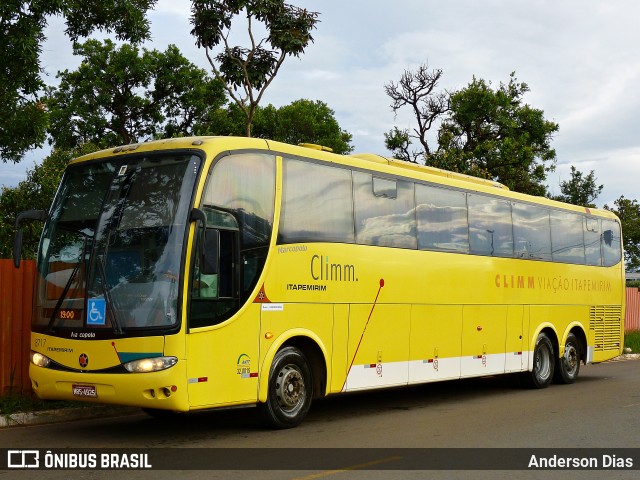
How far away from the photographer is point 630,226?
55.7 m

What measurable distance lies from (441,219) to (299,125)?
128 feet

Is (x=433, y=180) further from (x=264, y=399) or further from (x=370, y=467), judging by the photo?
(x=370, y=467)

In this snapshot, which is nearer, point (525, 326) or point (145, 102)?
point (525, 326)

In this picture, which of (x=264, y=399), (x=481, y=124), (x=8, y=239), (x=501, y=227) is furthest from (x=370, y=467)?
(x=481, y=124)

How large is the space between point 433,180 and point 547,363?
538cm

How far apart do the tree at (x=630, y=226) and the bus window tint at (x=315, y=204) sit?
4756 cm

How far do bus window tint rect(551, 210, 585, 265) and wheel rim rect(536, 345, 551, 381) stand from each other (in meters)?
1.86

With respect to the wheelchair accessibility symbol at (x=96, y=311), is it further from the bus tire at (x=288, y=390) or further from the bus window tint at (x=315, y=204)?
the bus window tint at (x=315, y=204)

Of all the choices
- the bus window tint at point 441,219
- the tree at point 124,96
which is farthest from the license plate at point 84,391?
the tree at point 124,96

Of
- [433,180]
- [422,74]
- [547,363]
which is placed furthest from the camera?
[422,74]

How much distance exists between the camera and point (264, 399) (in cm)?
1030

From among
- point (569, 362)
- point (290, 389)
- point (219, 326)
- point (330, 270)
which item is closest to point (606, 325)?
point (569, 362)

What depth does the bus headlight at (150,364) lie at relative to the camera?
923 cm

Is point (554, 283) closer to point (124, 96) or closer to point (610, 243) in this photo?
point (610, 243)
